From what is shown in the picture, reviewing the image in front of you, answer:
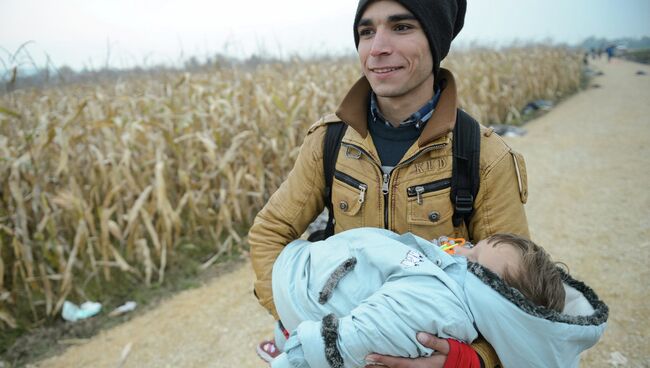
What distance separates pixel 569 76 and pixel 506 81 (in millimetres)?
4476

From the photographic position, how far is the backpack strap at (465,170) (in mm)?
1405

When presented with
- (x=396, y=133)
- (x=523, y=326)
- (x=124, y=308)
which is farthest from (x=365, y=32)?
(x=124, y=308)

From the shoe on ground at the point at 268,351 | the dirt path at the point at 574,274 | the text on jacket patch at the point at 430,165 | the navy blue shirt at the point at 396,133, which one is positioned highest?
the navy blue shirt at the point at 396,133

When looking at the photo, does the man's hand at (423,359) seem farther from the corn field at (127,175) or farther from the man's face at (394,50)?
the corn field at (127,175)

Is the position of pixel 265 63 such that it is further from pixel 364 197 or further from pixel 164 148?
pixel 364 197

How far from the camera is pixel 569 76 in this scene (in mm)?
13016

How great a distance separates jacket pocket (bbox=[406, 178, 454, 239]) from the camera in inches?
56.7

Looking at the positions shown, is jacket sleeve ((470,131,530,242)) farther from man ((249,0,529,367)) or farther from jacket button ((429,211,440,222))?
jacket button ((429,211,440,222))

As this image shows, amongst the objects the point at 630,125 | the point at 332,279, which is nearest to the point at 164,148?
the point at 332,279

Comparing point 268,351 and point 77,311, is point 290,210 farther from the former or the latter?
point 77,311

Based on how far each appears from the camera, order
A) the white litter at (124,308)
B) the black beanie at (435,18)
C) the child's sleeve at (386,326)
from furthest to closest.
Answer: the white litter at (124,308) < the black beanie at (435,18) < the child's sleeve at (386,326)

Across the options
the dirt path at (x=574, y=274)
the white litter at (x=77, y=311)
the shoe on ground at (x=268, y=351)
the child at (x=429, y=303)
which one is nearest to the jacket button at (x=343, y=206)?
the child at (x=429, y=303)

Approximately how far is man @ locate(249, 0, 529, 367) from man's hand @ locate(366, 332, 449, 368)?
0.45 metres

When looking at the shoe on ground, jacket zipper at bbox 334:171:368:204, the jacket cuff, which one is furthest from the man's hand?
the shoe on ground
